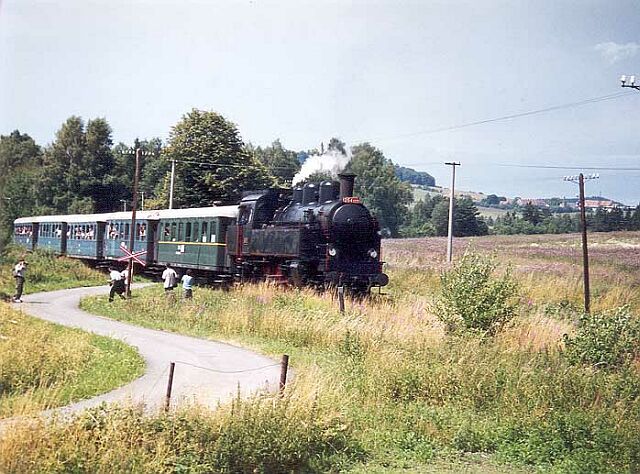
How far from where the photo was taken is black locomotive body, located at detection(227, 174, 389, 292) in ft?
53.7

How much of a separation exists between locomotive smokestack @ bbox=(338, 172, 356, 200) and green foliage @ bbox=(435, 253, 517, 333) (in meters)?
5.45

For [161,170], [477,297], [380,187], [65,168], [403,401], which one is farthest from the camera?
[380,187]

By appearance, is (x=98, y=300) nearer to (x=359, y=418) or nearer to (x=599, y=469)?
(x=359, y=418)

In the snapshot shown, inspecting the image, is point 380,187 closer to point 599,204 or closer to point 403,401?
point 599,204

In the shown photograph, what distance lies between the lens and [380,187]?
18.1m

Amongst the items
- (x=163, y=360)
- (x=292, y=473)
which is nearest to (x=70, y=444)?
(x=292, y=473)

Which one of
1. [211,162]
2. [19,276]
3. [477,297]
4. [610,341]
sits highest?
[211,162]

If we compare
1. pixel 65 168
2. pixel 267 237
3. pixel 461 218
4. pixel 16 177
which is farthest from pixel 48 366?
pixel 461 218

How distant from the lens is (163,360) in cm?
1012

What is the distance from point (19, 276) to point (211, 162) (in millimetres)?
7338

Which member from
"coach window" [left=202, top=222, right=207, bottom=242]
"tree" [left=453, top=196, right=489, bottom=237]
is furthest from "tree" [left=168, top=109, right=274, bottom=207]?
"tree" [left=453, top=196, right=489, bottom=237]

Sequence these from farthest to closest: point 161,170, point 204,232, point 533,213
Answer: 1. point 204,232
2. point 533,213
3. point 161,170

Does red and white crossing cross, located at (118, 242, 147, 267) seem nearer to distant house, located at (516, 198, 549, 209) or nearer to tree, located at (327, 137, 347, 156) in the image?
tree, located at (327, 137, 347, 156)

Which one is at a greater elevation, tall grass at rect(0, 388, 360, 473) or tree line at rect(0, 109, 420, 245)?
tree line at rect(0, 109, 420, 245)
